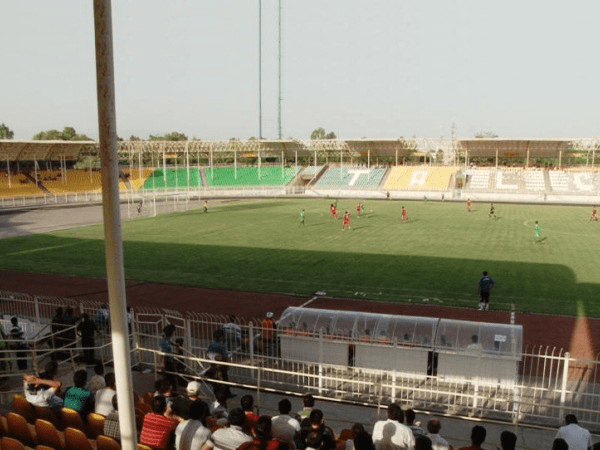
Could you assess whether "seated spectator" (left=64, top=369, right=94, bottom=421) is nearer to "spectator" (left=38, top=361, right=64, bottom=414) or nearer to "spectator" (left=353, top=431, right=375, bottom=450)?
"spectator" (left=38, top=361, right=64, bottom=414)

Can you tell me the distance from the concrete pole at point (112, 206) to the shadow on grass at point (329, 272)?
56.2 feet

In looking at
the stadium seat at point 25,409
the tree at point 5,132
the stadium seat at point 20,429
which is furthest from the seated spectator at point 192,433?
the tree at point 5,132

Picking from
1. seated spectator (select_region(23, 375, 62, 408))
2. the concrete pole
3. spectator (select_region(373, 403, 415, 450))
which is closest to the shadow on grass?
spectator (select_region(373, 403, 415, 450))

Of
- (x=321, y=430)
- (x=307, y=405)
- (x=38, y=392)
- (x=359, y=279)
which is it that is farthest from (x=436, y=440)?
(x=359, y=279)

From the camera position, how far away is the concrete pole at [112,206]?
425cm

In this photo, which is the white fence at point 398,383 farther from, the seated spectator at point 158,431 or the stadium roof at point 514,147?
the stadium roof at point 514,147

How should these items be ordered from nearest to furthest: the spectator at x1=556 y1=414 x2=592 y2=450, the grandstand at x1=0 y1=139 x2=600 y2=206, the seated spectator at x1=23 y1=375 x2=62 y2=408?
the spectator at x1=556 y1=414 x2=592 y2=450 → the seated spectator at x1=23 y1=375 x2=62 y2=408 → the grandstand at x1=0 y1=139 x2=600 y2=206

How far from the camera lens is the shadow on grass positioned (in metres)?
21.5

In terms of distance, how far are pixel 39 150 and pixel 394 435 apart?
Result: 236 feet

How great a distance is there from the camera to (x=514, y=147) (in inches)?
2995

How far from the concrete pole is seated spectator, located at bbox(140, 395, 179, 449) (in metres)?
2.49

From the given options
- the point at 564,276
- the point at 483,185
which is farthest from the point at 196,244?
the point at 483,185

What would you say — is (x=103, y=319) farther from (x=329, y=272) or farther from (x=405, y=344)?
(x=329, y=272)

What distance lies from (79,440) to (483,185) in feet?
233
